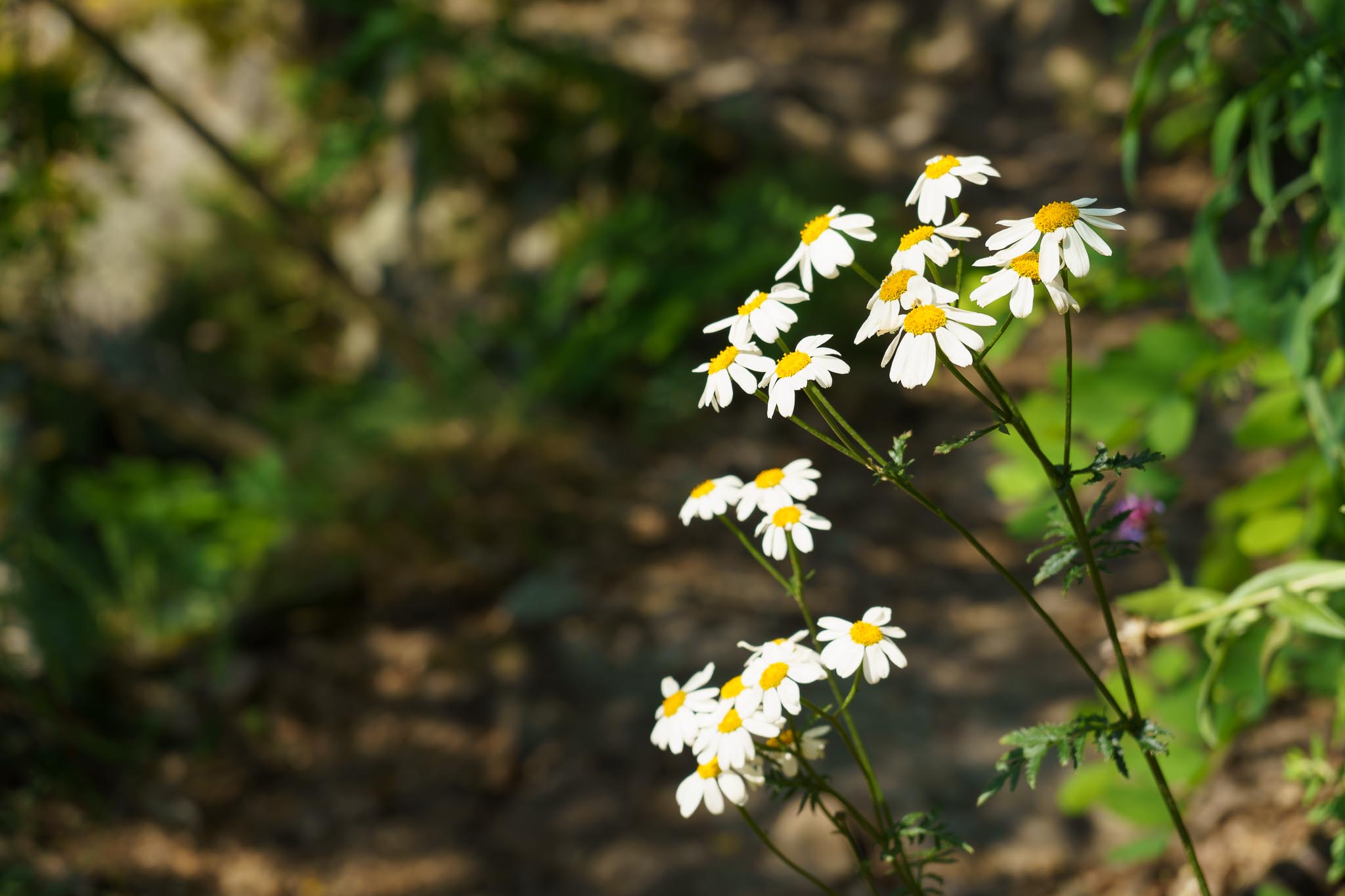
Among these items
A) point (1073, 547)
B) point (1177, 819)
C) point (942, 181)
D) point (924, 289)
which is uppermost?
point (942, 181)

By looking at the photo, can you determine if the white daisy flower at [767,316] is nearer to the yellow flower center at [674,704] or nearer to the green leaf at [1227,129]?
the yellow flower center at [674,704]

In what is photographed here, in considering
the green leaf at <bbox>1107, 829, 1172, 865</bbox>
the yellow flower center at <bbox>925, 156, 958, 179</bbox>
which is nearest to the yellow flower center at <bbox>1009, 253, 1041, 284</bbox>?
the yellow flower center at <bbox>925, 156, 958, 179</bbox>

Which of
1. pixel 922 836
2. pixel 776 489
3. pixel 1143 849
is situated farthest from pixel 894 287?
pixel 1143 849

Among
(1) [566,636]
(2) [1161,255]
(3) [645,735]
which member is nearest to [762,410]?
(1) [566,636]

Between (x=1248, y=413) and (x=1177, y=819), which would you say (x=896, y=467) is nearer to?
(x=1177, y=819)

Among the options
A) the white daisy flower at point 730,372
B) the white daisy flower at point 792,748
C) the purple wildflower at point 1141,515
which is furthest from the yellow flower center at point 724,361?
the purple wildflower at point 1141,515

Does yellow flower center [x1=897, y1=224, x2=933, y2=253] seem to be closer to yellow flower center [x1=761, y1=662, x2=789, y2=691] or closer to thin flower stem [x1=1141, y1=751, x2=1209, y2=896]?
yellow flower center [x1=761, y1=662, x2=789, y2=691]
